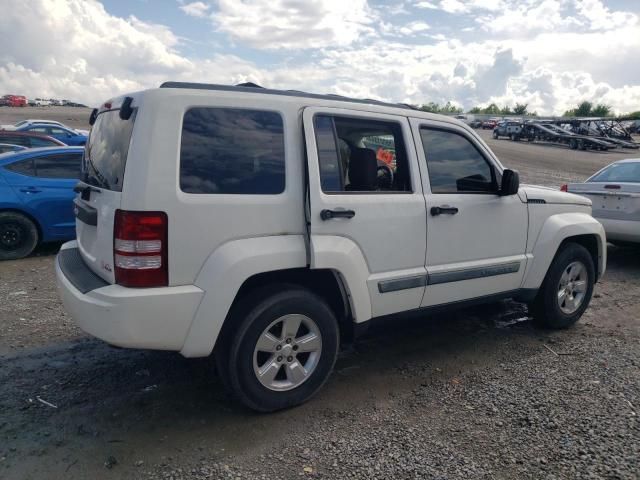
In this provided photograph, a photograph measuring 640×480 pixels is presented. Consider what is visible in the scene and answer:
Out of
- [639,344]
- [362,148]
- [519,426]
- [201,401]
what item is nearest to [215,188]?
[362,148]

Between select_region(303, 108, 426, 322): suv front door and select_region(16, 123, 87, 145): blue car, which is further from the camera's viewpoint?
select_region(16, 123, 87, 145): blue car

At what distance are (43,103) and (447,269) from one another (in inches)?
3378

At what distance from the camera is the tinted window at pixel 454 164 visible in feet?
12.6

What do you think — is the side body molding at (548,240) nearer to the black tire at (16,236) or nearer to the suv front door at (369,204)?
the suv front door at (369,204)

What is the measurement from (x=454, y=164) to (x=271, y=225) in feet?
5.60

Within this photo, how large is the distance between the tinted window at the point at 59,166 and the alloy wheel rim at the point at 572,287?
21.1ft

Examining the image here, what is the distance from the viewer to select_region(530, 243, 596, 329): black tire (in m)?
4.67

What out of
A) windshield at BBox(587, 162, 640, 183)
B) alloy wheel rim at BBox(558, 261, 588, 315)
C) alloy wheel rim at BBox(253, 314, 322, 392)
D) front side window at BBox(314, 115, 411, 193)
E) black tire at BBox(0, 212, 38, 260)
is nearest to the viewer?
alloy wheel rim at BBox(253, 314, 322, 392)

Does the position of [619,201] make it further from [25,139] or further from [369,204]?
[25,139]

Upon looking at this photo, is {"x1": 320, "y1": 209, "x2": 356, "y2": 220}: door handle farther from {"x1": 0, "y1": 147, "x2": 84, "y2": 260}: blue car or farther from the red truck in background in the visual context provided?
the red truck in background

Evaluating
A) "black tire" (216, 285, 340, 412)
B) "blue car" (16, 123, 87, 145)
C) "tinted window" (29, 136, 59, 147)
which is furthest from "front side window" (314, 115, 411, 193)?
"blue car" (16, 123, 87, 145)

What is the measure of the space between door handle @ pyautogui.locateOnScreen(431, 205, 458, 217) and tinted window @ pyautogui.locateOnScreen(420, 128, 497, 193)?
0.15 meters

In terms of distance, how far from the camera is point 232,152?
3010 millimetres

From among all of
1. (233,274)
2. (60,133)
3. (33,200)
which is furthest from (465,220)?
(60,133)
